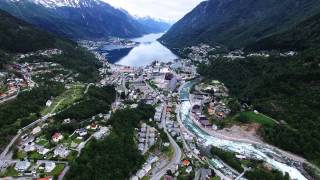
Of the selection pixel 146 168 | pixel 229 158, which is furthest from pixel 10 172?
pixel 229 158

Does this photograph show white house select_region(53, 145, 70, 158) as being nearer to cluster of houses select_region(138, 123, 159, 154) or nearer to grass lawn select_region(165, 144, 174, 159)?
cluster of houses select_region(138, 123, 159, 154)

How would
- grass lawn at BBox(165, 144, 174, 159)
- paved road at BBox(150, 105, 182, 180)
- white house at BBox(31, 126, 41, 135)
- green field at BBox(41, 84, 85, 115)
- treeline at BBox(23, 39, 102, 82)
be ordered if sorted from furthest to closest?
treeline at BBox(23, 39, 102, 82), green field at BBox(41, 84, 85, 115), white house at BBox(31, 126, 41, 135), grass lawn at BBox(165, 144, 174, 159), paved road at BBox(150, 105, 182, 180)

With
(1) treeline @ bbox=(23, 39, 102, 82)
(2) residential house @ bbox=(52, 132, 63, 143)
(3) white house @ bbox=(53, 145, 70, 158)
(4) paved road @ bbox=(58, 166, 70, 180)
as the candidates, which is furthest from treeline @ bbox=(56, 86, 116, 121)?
(4) paved road @ bbox=(58, 166, 70, 180)

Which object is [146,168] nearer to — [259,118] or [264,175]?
[264,175]

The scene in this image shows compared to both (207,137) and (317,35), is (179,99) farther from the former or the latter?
(317,35)

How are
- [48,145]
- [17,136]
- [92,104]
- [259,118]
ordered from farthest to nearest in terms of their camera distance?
[92,104], [259,118], [17,136], [48,145]

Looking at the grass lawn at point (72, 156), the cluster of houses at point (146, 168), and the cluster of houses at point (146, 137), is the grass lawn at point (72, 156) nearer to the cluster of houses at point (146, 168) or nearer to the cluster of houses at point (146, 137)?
the cluster of houses at point (146, 168)
